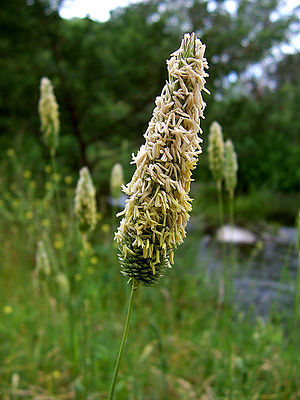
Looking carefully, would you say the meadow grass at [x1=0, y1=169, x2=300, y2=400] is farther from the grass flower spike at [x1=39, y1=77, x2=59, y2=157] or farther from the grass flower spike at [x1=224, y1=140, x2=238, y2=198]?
the grass flower spike at [x1=224, y1=140, x2=238, y2=198]

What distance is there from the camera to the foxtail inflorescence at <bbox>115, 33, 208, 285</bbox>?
1019 millimetres

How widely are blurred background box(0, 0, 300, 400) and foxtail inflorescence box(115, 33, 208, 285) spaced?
179cm

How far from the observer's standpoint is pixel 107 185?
9.60 meters

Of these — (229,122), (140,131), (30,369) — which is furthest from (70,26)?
(30,369)

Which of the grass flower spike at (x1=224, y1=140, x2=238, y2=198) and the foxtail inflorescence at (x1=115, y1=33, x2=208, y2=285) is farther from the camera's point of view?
the grass flower spike at (x1=224, y1=140, x2=238, y2=198)

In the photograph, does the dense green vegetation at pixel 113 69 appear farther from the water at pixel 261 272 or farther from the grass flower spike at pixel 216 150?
the grass flower spike at pixel 216 150

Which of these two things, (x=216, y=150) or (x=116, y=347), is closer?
(x=216, y=150)

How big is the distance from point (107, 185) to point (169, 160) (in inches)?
341

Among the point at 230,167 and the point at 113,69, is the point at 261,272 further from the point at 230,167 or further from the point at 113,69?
the point at 230,167

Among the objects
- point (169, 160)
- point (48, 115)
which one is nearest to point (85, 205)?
point (48, 115)

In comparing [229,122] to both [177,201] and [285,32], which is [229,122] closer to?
[285,32]

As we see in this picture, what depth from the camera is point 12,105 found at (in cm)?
679

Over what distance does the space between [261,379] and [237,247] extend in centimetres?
619

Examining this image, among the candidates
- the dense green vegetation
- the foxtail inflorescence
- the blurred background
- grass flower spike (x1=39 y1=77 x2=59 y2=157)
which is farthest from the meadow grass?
the dense green vegetation
